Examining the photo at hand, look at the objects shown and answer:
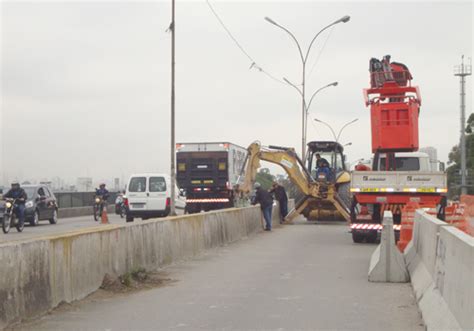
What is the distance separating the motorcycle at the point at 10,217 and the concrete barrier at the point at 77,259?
9.18 meters

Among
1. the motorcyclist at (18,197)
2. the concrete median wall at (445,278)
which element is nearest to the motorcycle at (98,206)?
the motorcyclist at (18,197)

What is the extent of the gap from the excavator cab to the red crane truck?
325 inches

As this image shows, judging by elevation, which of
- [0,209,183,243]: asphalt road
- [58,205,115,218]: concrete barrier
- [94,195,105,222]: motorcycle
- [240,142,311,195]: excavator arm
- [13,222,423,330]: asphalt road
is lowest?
[13,222,423,330]: asphalt road

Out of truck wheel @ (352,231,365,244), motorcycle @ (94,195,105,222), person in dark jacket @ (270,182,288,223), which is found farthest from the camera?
motorcycle @ (94,195,105,222)

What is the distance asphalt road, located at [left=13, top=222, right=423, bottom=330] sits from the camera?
8.31 meters

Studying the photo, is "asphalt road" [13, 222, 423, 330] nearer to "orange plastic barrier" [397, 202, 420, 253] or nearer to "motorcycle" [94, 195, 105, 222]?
"orange plastic barrier" [397, 202, 420, 253]

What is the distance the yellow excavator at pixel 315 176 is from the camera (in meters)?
28.4

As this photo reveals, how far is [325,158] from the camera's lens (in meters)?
31.3

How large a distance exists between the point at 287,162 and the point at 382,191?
10.2 metres

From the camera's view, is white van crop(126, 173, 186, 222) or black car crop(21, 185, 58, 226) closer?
black car crop(21, 185, 58, 226)

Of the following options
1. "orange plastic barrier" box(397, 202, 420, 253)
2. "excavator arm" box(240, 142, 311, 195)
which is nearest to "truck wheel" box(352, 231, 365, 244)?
"orange plastic barrier" box(397, 202, 420, 253)

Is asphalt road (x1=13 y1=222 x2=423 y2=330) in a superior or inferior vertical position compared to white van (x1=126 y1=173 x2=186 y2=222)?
inferior

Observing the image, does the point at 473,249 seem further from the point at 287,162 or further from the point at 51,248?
the point at 287,162

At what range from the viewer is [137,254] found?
40.5 feet
